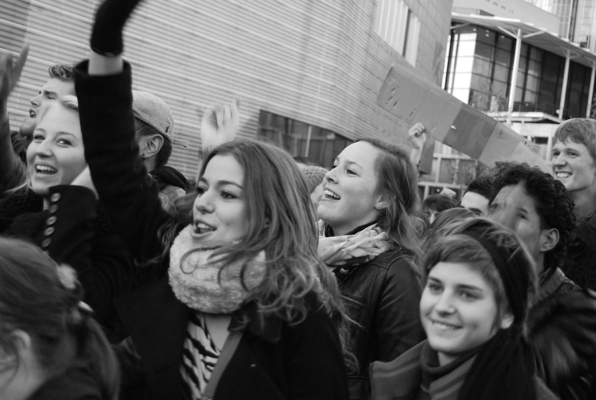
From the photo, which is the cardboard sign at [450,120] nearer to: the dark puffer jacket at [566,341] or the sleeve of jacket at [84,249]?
the dark puffer jacket at [566,341]

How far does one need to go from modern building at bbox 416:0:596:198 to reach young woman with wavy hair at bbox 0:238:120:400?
41.6 meters

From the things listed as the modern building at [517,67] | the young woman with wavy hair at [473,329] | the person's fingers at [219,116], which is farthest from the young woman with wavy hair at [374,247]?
the modern building at [517,67]

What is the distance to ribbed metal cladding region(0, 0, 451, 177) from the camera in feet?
35.0

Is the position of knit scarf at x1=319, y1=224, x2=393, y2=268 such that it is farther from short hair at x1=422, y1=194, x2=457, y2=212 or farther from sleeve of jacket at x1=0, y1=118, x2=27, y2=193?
short hair at x1=422, y1=194, x2=457, y2=212

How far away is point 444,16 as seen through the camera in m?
25.2

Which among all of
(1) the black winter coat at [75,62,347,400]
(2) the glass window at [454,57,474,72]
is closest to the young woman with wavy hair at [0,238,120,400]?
(1) the black winter coat at [75,62,347,400]

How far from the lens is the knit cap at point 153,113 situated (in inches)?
139

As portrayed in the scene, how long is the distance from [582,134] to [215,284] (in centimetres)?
252

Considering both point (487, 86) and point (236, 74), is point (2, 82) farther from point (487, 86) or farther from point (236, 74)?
point (487, 86)

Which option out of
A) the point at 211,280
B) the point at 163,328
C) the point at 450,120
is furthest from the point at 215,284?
the point at 450,120

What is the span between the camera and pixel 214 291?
2.39 metres

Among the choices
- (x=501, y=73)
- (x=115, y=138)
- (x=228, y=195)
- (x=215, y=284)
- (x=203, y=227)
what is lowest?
(x=215, y=284)

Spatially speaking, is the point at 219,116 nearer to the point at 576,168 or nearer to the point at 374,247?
the point at 374,247

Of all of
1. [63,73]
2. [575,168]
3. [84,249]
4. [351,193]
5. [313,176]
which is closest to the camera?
[84,249]
